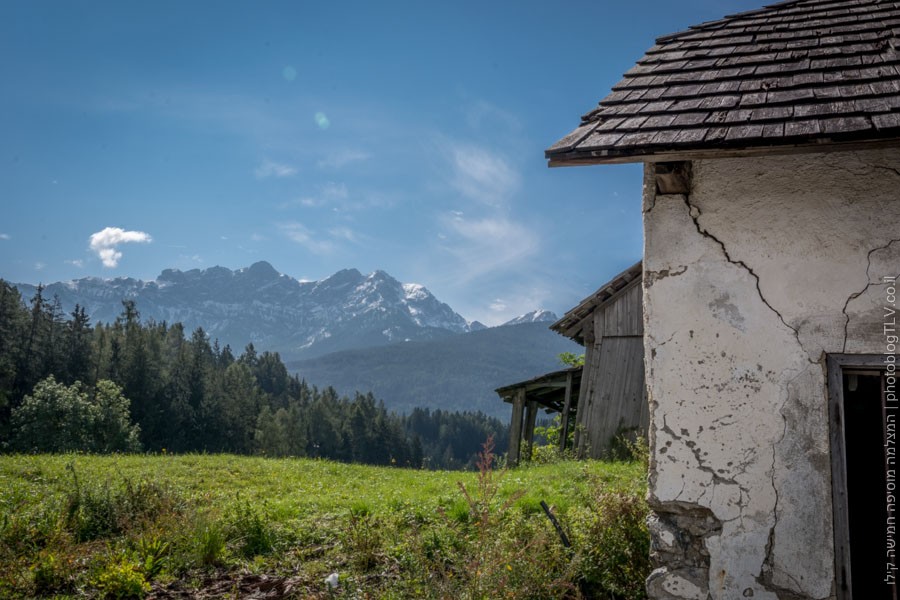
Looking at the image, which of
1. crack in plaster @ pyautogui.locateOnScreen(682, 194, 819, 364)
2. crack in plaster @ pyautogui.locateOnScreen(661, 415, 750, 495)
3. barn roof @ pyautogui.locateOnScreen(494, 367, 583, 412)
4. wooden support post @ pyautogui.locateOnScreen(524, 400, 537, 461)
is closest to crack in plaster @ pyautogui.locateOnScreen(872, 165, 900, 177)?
crack in plaster @ pyautogui.locateOnScreen(682, 194, 819, 364)

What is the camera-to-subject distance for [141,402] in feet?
235

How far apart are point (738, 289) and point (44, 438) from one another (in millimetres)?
49921

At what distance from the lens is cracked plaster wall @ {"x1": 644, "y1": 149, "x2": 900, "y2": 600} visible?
13.1ft

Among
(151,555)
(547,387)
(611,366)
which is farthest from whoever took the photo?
(547,387)

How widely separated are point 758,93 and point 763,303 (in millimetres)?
1605

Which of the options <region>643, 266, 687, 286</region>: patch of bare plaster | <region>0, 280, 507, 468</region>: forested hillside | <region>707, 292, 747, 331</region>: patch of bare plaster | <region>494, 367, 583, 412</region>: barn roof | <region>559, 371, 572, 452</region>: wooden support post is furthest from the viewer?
<region>0, 280, 507, 468</region>: forested hillside

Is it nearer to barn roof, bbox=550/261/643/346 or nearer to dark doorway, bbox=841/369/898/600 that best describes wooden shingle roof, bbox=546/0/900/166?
Result: dark doorway, bbox=841/369/898/600

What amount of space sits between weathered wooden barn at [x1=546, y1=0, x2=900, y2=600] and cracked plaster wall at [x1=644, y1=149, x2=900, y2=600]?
1cm

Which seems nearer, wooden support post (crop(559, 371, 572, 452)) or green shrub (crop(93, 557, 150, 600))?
green shrub (crop(93, 557, 150, 600))

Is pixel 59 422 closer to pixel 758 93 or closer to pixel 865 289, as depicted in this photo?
pixel 758 93

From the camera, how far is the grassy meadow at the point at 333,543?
5.17 meters

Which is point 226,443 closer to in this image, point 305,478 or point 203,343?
point 203,343

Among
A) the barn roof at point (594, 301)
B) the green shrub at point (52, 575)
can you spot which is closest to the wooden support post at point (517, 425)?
the barn roof at point (594, 301)

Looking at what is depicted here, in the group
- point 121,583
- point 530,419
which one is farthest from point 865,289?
point 530,419
